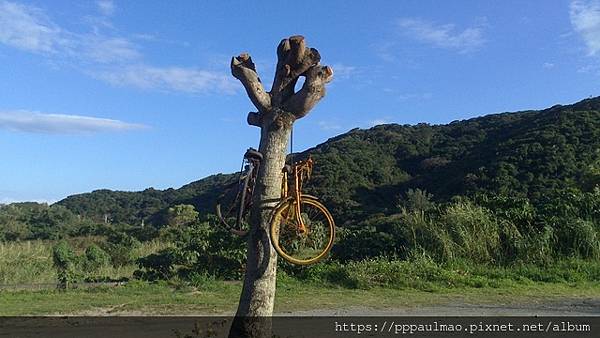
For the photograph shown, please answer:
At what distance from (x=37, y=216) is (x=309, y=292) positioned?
35848 millimetres

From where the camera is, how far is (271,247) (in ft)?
19.0

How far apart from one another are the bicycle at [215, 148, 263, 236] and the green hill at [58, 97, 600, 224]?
19.0m

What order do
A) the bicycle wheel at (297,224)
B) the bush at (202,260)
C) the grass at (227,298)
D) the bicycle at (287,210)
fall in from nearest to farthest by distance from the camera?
the bicycle wheel at (297,224) < the bicycle at (287,210) < the grass at (227,298) < the bush at (202,260)

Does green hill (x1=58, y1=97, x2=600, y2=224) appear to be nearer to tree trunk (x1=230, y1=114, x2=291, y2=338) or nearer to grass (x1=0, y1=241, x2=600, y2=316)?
grass (x1=0, y1=241, x2=600, y2=316)

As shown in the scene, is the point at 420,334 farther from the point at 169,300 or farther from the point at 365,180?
the point at 365,180

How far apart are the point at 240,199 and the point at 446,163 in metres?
38.7

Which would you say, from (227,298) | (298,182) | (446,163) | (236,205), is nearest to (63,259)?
(227,298)

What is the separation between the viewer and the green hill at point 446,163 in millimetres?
34188

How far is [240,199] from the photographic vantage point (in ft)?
22.6

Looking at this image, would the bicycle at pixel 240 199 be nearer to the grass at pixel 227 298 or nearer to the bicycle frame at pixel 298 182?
the bicycle frame at pixel 298 182

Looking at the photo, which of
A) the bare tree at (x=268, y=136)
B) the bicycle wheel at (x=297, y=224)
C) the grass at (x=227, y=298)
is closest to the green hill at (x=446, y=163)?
the grass at (x=227, y=298)

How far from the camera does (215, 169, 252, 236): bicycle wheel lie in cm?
674

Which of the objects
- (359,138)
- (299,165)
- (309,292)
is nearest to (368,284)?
(309,292)

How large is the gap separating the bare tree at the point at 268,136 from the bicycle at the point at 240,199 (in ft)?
1.06
